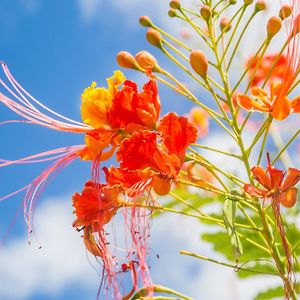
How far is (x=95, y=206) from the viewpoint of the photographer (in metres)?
2.05

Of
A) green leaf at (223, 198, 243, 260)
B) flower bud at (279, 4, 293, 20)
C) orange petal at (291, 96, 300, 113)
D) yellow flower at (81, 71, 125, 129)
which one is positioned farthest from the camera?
flower bud at (279, 4, 293, 20)

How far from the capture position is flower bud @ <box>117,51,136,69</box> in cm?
229

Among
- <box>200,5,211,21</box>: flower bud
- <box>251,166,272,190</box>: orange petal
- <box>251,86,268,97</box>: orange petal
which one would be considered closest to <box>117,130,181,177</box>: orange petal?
<box>251,166,272,190</box>: orange petal

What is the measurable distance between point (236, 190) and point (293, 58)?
16.6 inches

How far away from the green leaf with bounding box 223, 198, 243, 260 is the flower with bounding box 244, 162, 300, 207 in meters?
0.07

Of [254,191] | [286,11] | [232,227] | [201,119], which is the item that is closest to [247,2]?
[286,11]

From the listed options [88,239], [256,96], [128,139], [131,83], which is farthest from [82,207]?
[256,96]

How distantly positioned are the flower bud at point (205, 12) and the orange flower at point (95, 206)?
62 cm

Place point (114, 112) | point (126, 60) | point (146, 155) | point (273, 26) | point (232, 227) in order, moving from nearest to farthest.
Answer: point (232, 227)
point (146, 155)
point (114, 112)
point (273, 26)
point (126, 60)

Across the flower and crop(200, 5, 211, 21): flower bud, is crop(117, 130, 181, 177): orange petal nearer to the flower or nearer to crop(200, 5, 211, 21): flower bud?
the flower

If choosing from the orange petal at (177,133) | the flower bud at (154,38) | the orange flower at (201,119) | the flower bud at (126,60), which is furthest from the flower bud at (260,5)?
the orange flower at (201,119)

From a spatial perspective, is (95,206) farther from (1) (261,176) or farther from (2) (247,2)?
(2) (247,2)

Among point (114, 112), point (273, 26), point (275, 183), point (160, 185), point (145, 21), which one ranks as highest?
point (145, 21)

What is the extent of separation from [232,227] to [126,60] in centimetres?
72
